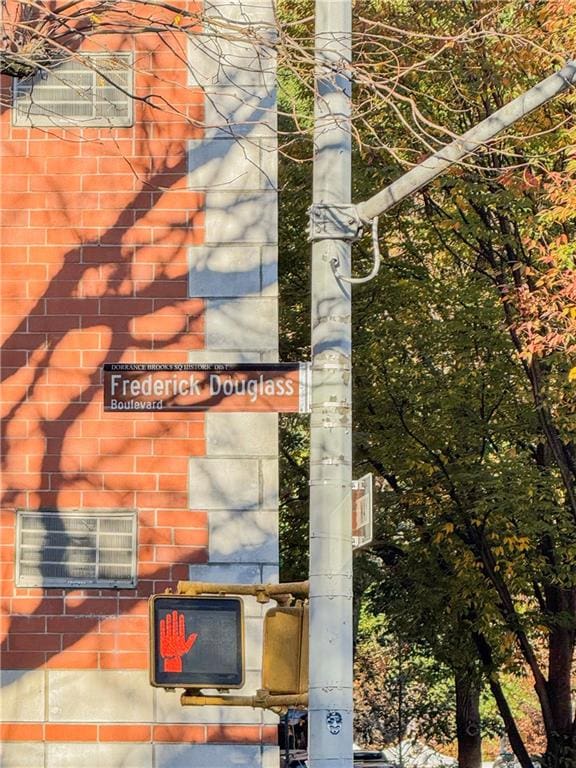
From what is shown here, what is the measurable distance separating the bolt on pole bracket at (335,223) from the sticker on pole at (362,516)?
4.26 feet

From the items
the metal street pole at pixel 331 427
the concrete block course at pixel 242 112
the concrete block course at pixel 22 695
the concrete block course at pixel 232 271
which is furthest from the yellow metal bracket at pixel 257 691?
the concrete block course at pixel 242 112

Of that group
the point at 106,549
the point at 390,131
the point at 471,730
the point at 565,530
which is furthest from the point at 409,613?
the point at 106,549

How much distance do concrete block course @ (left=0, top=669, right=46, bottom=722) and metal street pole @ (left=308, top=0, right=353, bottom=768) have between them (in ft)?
13.1

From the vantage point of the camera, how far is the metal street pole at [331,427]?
7.21m

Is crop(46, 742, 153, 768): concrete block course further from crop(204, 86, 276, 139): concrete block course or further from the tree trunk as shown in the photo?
the tree trunk

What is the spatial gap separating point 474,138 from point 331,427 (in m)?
1.71

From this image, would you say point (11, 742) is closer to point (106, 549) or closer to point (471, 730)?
point (106, 549)

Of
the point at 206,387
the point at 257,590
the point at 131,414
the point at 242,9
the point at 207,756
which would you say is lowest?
the point at 207,756

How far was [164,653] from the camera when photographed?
7645 millimetres

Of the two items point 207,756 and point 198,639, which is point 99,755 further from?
point 198,639

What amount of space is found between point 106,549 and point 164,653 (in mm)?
3330

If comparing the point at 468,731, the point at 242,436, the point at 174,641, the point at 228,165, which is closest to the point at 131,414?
the point at 242,436

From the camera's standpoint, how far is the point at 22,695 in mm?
10719

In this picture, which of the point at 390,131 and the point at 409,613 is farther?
the point at 409,613
